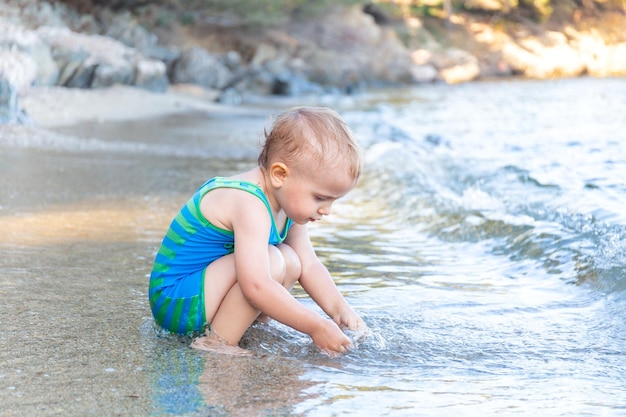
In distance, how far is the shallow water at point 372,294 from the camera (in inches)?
83.4

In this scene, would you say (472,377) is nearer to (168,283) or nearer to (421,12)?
(168,283)

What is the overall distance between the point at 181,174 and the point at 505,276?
3.54 metres

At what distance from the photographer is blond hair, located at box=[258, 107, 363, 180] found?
245 cm

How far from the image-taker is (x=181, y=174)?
22.0 feet

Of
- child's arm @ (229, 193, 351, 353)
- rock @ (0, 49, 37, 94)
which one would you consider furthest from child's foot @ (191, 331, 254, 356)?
rock @ (0, 49, 37, 94)

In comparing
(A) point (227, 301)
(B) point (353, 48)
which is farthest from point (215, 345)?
(B) point (353, 48)

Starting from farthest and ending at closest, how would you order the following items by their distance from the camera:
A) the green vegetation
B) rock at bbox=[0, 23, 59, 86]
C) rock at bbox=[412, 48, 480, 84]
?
1. rock at bbox=[412, 48, 480, 84]
2. the green vegetation
3. rock at bbox=[0, 23, 59, 86]

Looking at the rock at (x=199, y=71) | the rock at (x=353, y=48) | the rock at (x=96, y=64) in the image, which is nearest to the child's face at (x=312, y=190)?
the rock at (x=96, y=64)

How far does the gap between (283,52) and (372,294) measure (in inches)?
1112

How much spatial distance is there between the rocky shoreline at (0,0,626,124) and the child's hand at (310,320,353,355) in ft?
23.3

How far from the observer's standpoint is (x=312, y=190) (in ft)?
8.18

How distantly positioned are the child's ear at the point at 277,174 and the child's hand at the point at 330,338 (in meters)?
0.44

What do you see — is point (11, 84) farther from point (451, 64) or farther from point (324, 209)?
point (451, 64)

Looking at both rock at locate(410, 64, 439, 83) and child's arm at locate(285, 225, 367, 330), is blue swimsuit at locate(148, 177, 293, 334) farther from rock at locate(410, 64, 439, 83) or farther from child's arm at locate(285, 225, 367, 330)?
rock at locate(410, 64, 439, 83)
